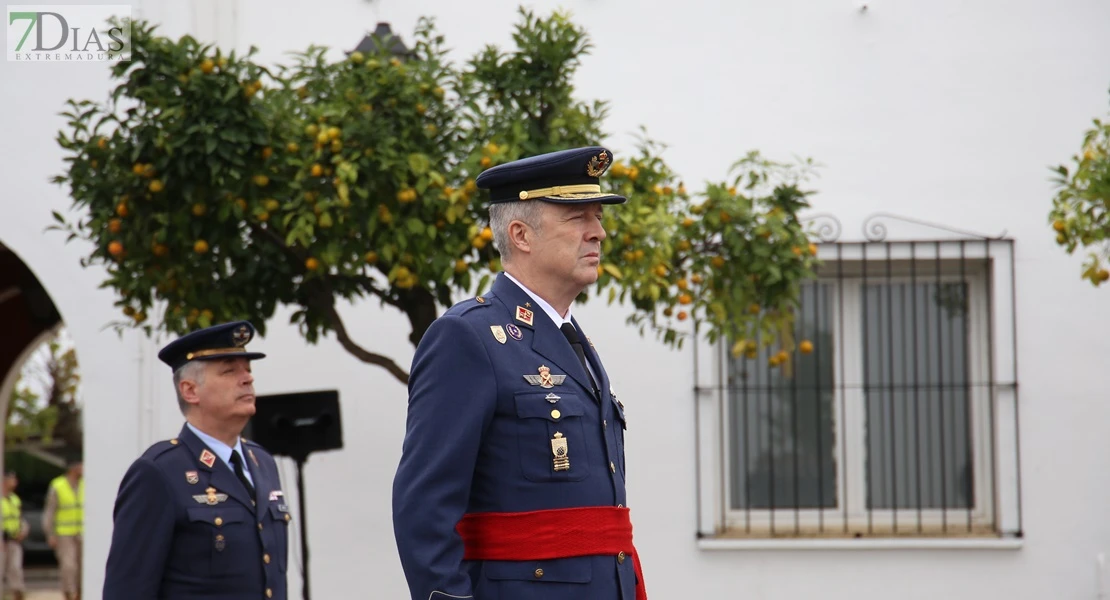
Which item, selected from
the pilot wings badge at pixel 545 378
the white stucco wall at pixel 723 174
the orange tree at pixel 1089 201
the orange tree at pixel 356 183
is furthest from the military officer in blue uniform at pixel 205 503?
the orange tree at pixel 1089 201

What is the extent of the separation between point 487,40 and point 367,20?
0.67 meters

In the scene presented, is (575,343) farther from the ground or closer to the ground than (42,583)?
farther from the ground

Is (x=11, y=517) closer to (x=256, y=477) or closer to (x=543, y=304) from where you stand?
(x=256, y=477)

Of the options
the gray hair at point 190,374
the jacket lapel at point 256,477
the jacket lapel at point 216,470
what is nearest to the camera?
the jacket lapel at point 216,470

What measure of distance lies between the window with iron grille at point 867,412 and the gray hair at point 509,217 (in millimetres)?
4299

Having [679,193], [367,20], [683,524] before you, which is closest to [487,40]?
[367,20]

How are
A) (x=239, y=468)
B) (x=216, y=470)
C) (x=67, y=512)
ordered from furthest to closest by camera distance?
(x=67, y=512) → (x=239, y=468) → (x=216, y=470)

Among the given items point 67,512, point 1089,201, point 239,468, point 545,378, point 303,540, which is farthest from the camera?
point 67,512

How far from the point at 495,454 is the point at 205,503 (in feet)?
5.83

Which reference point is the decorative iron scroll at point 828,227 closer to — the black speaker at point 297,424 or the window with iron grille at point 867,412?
the window with iron grille at point 867,412

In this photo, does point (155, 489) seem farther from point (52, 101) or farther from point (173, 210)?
point (52, 101)

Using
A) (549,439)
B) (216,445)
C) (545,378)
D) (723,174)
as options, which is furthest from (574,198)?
(723,174)

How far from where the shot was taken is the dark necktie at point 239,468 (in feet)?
13.4

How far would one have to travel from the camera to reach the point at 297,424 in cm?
Result: 615
